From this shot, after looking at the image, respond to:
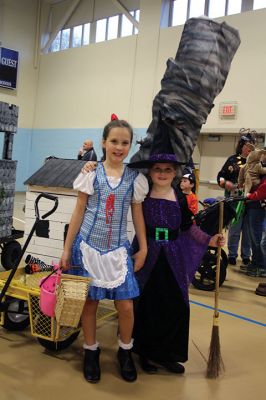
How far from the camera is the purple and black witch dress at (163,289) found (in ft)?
8.13

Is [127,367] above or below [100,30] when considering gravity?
below

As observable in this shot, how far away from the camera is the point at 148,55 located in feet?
35.3

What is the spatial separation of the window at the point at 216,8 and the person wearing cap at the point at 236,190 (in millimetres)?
5120

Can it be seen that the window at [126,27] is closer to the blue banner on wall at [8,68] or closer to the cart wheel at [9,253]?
the blue banner on wall at [8,68]

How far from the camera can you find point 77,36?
1282 centimetres

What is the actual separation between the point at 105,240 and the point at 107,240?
11 mm

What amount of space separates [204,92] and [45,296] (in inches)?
59.1

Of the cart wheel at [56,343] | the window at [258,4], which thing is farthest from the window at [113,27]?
the cart wheel at [56,343]

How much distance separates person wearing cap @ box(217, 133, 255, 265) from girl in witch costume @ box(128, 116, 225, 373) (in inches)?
118

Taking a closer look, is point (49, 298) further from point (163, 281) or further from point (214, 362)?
point (214, 362)

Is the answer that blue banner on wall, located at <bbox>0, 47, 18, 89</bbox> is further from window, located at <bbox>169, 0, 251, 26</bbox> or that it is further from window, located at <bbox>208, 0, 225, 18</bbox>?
window, located at <bbox>208, 0, 225, 18</bbox>

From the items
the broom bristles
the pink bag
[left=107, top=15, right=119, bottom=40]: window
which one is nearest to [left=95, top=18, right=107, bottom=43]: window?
[left=107, top=15, right=119, bottom=40]: window

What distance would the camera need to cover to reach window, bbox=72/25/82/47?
501 inches

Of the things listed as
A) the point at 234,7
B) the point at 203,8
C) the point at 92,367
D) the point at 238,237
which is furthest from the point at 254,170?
the point at 203,8
